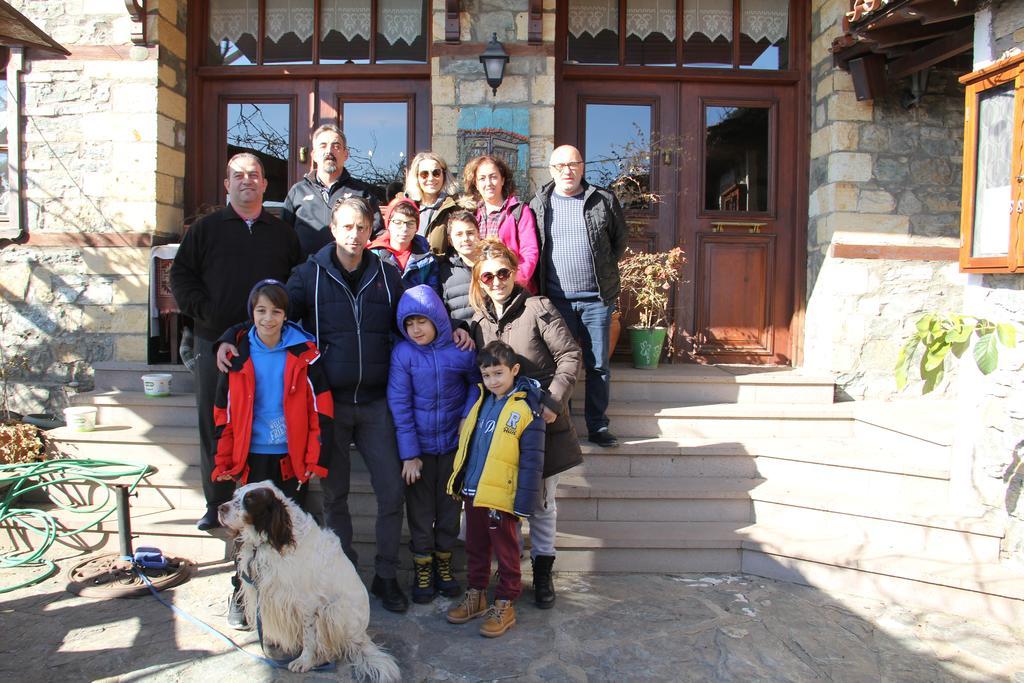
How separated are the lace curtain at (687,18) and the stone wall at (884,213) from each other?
0.61 meters

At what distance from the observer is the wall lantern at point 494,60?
16.4 feet

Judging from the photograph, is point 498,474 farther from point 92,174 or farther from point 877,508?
point 92,174

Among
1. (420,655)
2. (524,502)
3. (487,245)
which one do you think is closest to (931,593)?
(524,502)

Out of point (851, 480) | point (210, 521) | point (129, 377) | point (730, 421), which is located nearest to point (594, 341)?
point (730, 421)

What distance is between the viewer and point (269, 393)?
307cm

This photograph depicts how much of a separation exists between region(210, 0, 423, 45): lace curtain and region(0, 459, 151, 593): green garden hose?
368cm

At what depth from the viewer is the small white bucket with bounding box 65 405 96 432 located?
4.42m

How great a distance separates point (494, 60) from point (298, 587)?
3701 mm

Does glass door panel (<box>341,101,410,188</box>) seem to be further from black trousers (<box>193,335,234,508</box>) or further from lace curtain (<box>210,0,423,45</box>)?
black trousers (<box>193,335,234,508</box>)

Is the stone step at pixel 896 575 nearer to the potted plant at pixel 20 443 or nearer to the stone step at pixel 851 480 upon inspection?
the stone step at pixel 851 480

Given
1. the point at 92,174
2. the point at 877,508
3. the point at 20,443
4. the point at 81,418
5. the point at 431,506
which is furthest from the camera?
the point at 92,174

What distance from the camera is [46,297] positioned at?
17.7 ft

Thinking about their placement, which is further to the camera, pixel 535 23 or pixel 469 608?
pixel 535 23

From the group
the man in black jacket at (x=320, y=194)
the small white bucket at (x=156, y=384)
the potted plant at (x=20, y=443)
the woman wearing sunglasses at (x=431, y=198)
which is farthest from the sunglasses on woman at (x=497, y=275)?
the potted plant at (x=20, y=443)
